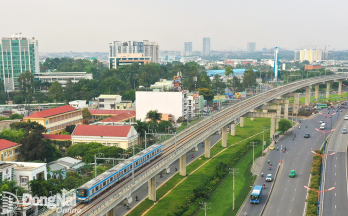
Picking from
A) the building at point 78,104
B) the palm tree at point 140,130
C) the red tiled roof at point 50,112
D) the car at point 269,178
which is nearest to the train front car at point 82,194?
the car at point 269,178

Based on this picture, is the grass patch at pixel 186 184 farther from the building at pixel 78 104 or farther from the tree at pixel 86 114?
the building at pixel 78 104

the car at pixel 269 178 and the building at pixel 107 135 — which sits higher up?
the building at pixel 107 135

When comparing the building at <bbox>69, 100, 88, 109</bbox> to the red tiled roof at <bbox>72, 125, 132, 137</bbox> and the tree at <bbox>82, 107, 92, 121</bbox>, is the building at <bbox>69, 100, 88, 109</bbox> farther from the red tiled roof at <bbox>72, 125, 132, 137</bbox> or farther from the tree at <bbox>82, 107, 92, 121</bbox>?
the red tiled roof at <bbox>72, 125, 132, 137</bbox>

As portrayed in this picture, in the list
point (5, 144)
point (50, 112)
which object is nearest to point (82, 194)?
point (5, 144)

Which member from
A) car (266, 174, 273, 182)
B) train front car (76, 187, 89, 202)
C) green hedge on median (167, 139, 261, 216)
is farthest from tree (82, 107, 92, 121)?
train front car (76, 187, 89, 202)

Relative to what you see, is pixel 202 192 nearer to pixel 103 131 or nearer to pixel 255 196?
pixel 255 196
